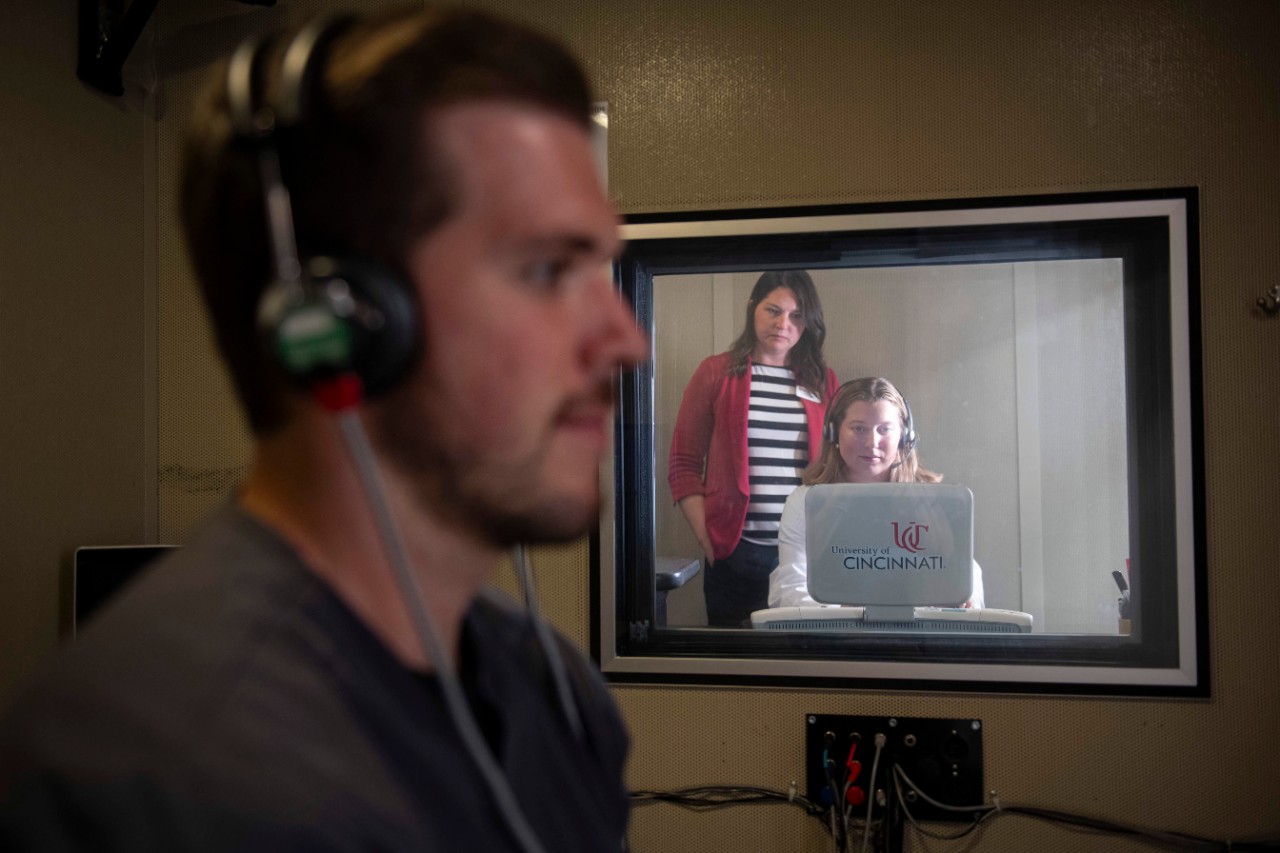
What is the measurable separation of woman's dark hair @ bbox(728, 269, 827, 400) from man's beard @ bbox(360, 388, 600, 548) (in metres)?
1.26

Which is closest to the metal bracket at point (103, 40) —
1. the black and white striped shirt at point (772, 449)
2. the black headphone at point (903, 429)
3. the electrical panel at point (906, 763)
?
the black and white striped shirt at point (772, 449)

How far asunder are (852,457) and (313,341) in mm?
1378

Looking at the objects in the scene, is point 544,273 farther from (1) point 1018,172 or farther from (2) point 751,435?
(1) point 1018,172

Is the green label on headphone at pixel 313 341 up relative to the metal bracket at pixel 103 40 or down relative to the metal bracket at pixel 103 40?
down

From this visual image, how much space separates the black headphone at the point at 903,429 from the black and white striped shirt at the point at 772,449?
0.04 metres

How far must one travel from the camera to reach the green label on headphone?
512mm

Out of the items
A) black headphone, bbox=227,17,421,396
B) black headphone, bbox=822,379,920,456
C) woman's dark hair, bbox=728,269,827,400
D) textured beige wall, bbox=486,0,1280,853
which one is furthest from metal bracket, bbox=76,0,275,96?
black headphone, bbox=227,17,421,396

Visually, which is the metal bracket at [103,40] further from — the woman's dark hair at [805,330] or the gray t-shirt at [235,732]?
the gray t-shirt at [235,732]

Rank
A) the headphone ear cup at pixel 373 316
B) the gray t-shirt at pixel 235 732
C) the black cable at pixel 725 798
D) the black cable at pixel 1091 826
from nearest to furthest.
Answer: the gray t-shirt at pixel 235 732
the headphone ear cup at pixel 373 316
the black cable at pixel 1091 826
the black cable at pixel 725 798

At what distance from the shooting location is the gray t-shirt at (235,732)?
0.42 m

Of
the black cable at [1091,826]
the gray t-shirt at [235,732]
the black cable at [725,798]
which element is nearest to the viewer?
the gray t-shirt at [235,732]

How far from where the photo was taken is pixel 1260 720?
165 cm

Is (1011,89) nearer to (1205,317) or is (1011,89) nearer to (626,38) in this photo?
(1205,317)

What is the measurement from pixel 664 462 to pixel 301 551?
1302mm
